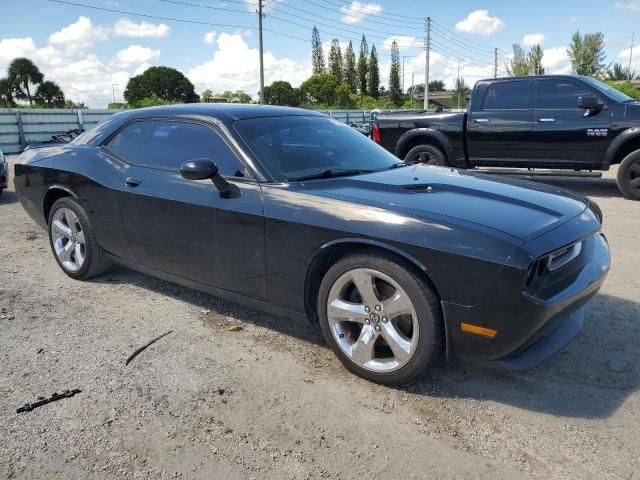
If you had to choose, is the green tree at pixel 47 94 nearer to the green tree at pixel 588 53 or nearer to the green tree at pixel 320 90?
the green tree at pixel 320 90

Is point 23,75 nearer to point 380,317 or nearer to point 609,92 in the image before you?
point 609,92

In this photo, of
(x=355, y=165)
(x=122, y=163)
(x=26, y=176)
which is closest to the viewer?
(x=355, y=165)

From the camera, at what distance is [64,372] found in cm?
302

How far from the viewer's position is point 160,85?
7912 centimetres

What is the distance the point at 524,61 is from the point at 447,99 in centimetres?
1147

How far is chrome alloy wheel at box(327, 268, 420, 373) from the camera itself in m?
2.67

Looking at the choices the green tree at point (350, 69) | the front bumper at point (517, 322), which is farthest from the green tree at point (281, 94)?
the front bumper at point (517, 322)

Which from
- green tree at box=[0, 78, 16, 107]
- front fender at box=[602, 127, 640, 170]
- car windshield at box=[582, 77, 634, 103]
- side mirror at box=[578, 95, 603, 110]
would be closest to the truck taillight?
side mirror at box=[578, 95, 603, 110]

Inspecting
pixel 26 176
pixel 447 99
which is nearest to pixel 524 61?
pixel 447 99

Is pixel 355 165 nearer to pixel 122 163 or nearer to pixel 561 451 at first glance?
pixel 122 163

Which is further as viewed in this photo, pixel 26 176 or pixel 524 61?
pixel 524 61

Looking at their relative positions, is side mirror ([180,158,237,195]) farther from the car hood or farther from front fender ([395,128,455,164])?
front fender ([395,128,455,164])

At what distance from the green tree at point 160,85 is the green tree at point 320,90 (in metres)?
24.5

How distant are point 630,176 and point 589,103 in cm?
128
